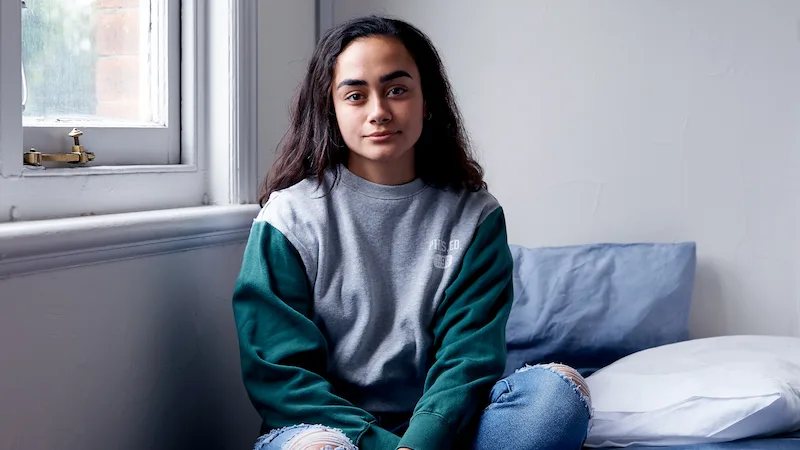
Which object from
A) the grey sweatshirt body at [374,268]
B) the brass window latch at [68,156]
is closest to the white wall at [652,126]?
the grey sweatshirt body at [374,268]

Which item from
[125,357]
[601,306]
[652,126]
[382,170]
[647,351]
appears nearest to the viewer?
[125,357]

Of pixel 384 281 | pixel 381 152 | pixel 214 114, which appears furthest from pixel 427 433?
pixel 214 114

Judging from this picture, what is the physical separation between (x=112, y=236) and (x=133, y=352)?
191 millimetres

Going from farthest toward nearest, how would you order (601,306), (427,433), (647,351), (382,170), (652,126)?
(652,126)
(601,306)
(647,351)
(382,170)
(427,433)

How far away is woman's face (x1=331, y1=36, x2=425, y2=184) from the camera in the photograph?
1.39 metres

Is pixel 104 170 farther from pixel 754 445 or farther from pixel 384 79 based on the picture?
pixel 754 445

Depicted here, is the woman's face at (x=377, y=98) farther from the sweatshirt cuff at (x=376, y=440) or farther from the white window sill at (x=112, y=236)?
the sweatshirt cuff at (x=376, y=440)

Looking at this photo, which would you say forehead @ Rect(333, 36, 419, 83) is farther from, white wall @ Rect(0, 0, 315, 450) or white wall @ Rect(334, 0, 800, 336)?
white wall @ Rect(334, 0, 800, 336)

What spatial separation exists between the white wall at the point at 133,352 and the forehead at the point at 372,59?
402 millimetres

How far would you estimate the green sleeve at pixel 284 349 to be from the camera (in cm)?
124

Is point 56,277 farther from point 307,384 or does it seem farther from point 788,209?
point 788,209

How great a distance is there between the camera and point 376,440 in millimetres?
1230

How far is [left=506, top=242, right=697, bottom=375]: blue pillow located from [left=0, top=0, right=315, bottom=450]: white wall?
569mm

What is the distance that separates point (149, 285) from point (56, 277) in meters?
0.20
